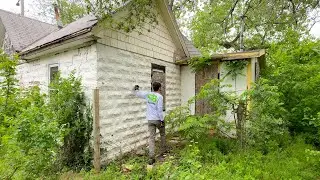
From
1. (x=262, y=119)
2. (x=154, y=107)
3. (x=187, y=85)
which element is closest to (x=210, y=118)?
(x=262, y=119)

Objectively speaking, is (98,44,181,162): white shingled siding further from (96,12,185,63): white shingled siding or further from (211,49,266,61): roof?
(211,49,266,61): roof

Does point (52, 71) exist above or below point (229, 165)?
above

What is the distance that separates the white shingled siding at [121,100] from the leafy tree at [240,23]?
10.4 meters

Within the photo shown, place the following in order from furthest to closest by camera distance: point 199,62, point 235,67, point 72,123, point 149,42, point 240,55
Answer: point 199,62 < point 235,67 < point 240,55 < point 149,42 < point 72,123

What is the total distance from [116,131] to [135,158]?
0.90 m

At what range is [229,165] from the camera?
507cm

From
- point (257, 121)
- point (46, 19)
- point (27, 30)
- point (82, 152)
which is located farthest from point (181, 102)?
point (46, 19)

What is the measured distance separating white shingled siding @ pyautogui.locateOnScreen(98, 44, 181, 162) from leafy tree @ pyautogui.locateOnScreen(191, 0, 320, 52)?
1039 cm

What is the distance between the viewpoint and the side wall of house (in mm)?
5762

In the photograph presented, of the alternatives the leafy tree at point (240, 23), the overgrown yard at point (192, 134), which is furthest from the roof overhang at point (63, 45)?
the leafy tree at point (240, 23)

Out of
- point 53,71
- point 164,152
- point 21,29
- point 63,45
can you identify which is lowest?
point 164,152

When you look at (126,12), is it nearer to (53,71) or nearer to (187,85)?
(53,71)

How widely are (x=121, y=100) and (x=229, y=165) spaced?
3288 mm

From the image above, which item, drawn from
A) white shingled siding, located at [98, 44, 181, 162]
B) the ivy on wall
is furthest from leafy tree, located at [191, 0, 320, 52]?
white shingled siding, located at [98, 44, 181, 162]
